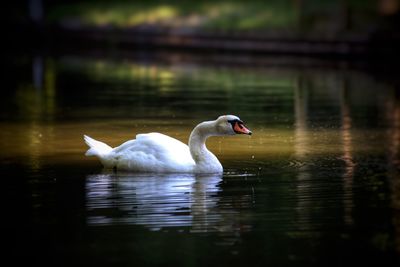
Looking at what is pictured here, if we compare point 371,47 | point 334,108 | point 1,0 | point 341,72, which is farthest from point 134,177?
point 1,0

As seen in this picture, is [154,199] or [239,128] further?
[239,128]

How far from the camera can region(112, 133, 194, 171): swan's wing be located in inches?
599

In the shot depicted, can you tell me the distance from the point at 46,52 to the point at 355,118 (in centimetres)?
2989

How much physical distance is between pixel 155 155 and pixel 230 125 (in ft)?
3.39

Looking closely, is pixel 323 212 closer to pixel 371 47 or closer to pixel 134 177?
pixel 134 177

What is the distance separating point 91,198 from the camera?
13.3 meters

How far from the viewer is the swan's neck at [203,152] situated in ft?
49.5

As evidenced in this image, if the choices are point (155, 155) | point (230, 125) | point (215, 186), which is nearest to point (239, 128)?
point (230, 125)

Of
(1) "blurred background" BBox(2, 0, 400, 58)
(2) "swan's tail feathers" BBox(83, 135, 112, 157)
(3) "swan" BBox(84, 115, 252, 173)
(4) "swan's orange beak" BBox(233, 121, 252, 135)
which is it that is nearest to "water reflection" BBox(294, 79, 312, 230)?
(4) "swan's orange beak" BBox(233, 121, 252, 135)

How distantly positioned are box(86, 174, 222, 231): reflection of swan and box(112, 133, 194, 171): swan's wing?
7.5 inches

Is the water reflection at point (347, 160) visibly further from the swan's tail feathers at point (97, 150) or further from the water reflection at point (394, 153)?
the swan's tail feathers at point (97, 150)

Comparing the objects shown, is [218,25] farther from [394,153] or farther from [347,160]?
[347,160]

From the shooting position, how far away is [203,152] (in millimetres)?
15148

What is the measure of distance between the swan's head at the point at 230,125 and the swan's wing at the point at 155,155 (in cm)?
56
